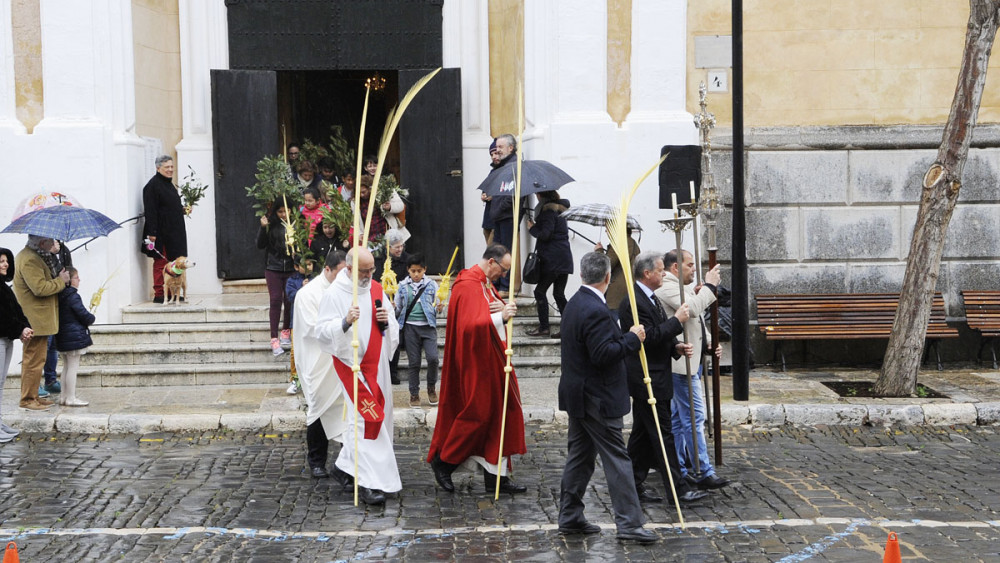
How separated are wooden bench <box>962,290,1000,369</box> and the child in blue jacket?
9505mm

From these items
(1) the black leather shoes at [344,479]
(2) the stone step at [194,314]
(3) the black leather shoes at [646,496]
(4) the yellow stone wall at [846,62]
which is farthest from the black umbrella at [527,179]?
(3) the black leather shoes at [646,496]

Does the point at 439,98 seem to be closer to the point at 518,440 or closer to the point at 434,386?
the point at 434,386

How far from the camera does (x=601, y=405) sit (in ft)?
23.8

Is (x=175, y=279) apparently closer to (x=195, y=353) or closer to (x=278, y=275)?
(x=195, y=353)

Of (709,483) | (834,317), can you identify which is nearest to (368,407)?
(709,483)

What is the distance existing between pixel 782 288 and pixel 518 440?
6.14 meters

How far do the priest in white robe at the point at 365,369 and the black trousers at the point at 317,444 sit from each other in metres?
0.49

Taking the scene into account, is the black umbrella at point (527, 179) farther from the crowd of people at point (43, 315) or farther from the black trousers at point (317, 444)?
the crowd of people at point (43, 315)

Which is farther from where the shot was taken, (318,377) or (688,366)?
(318,377)

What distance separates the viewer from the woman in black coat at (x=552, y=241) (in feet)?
41.0

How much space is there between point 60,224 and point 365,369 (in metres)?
4.39

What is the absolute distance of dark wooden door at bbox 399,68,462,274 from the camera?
1534 centimetres

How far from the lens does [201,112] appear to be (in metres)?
15.7

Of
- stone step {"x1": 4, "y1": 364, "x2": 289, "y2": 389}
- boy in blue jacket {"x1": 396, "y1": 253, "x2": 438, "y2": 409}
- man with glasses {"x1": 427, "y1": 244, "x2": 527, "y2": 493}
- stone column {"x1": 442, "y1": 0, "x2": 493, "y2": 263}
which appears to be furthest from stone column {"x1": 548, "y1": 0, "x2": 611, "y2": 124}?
man with glasses {"x1": 427, "y1": 244, "x2": 527, "y2": 493}
